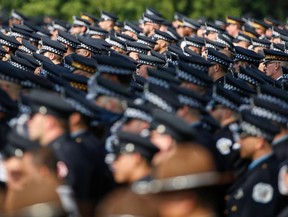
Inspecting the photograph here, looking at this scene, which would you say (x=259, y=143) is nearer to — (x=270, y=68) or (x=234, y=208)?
(x=234, y=208)

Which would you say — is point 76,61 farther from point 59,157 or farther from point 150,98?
point 59,157

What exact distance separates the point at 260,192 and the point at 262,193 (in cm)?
3

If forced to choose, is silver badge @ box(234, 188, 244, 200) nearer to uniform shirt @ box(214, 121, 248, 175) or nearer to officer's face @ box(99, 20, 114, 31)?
uniform shirt @ box(214, 121, 248, 175)

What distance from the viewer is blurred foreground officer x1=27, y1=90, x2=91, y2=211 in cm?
737

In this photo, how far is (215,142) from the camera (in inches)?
356

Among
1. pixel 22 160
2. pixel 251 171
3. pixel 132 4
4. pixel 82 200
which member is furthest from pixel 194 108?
pixel 132 4

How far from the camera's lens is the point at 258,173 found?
330 inches

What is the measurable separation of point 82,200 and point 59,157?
0.32 metres

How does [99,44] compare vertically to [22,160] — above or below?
Result: above

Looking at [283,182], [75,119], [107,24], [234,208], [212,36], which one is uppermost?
[107,24]

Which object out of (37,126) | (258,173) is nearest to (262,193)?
(258,173)

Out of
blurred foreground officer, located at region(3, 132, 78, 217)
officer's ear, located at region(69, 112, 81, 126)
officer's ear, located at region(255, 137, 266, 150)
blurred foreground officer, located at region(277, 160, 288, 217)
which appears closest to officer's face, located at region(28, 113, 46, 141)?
blurred foreground officer, located at region(3, 132, 78, 217)

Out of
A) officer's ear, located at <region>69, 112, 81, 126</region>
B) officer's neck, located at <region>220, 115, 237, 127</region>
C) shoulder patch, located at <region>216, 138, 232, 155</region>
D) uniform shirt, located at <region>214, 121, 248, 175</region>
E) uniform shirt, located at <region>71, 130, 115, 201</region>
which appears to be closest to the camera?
uniform shirt, located at <region>71, 130, 115, 201</region>

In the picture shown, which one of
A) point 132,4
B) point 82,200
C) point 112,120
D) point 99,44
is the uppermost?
point 132,4
